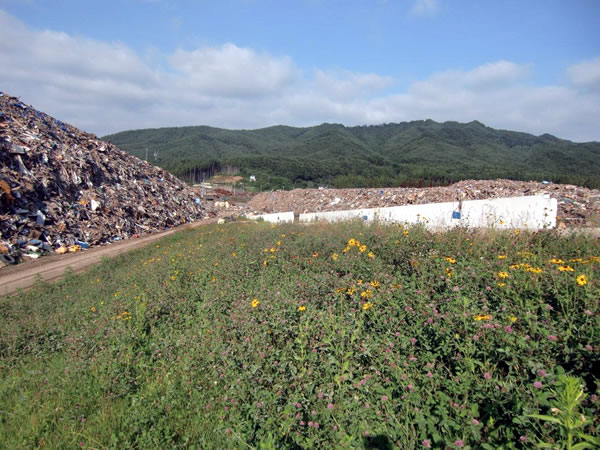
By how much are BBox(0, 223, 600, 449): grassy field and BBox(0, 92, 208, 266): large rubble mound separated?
33.5ft

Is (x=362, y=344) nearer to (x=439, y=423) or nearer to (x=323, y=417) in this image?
(x=323, y=417)

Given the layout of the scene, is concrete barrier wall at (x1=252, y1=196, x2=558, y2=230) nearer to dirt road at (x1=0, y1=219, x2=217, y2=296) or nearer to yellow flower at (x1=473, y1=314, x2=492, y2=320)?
yellow flower at (x1=473, y1=314, x2=492, y2=320)

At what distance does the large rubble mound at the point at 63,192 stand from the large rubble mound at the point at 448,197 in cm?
844

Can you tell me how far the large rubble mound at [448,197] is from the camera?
11508 mm

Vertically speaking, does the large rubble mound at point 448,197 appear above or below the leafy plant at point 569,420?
above

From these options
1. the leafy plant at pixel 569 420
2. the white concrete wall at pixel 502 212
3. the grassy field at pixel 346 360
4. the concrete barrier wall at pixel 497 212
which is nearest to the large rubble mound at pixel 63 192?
the grassy field at pixel 346 360

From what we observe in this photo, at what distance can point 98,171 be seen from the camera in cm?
2009

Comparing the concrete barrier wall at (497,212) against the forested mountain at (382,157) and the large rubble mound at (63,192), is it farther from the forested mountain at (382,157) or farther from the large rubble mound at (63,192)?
the forested mountain at (382,157)

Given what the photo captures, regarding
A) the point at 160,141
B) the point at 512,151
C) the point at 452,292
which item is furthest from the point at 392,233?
the point at 160,141

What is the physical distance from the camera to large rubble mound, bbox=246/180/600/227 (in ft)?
37.8

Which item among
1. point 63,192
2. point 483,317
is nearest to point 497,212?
point 483,317

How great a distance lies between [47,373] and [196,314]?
5.68ft

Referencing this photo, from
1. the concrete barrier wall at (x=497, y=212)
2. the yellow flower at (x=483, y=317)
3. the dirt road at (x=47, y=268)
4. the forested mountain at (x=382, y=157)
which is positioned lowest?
the dirt road at (x=47, y=268)

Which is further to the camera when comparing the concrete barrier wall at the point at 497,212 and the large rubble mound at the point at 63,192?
the large rubble mound at the point at 63,192
